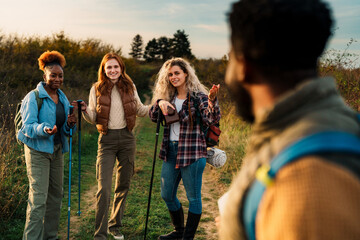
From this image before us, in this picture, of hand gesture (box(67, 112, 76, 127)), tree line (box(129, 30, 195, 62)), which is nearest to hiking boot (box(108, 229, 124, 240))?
hand gesture (box(67, 112, 76, 127))

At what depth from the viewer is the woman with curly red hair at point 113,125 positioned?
13.7ft

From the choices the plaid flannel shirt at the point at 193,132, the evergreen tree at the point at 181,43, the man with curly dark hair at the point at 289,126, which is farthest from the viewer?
the evergreen tree at the point at 181,43

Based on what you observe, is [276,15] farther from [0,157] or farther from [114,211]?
[0,157]

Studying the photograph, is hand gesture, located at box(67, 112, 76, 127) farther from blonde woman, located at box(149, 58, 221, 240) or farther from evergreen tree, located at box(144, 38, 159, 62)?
evergreen tree, located at box(144, 38, 159, 62)

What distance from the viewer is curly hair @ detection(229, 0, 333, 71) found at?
0.91 metres

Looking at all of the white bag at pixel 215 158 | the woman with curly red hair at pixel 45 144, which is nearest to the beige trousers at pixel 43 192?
the woman with curly red hair at pixel 45 144

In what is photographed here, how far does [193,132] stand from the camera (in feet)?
12.8

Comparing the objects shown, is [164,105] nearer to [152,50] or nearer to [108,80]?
[108,80]

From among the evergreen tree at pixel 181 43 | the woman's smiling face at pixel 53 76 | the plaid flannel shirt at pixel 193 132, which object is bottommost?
the plaid flannel shirt at pixel 193 132

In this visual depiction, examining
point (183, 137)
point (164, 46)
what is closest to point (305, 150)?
point (183, 137)

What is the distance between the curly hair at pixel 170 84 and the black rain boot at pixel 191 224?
5.01 ft

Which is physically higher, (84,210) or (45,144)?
(45,144)

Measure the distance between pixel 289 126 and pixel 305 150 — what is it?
144 mm

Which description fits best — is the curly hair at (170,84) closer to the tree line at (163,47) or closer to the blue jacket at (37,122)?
the blue jacket at (37,122)
